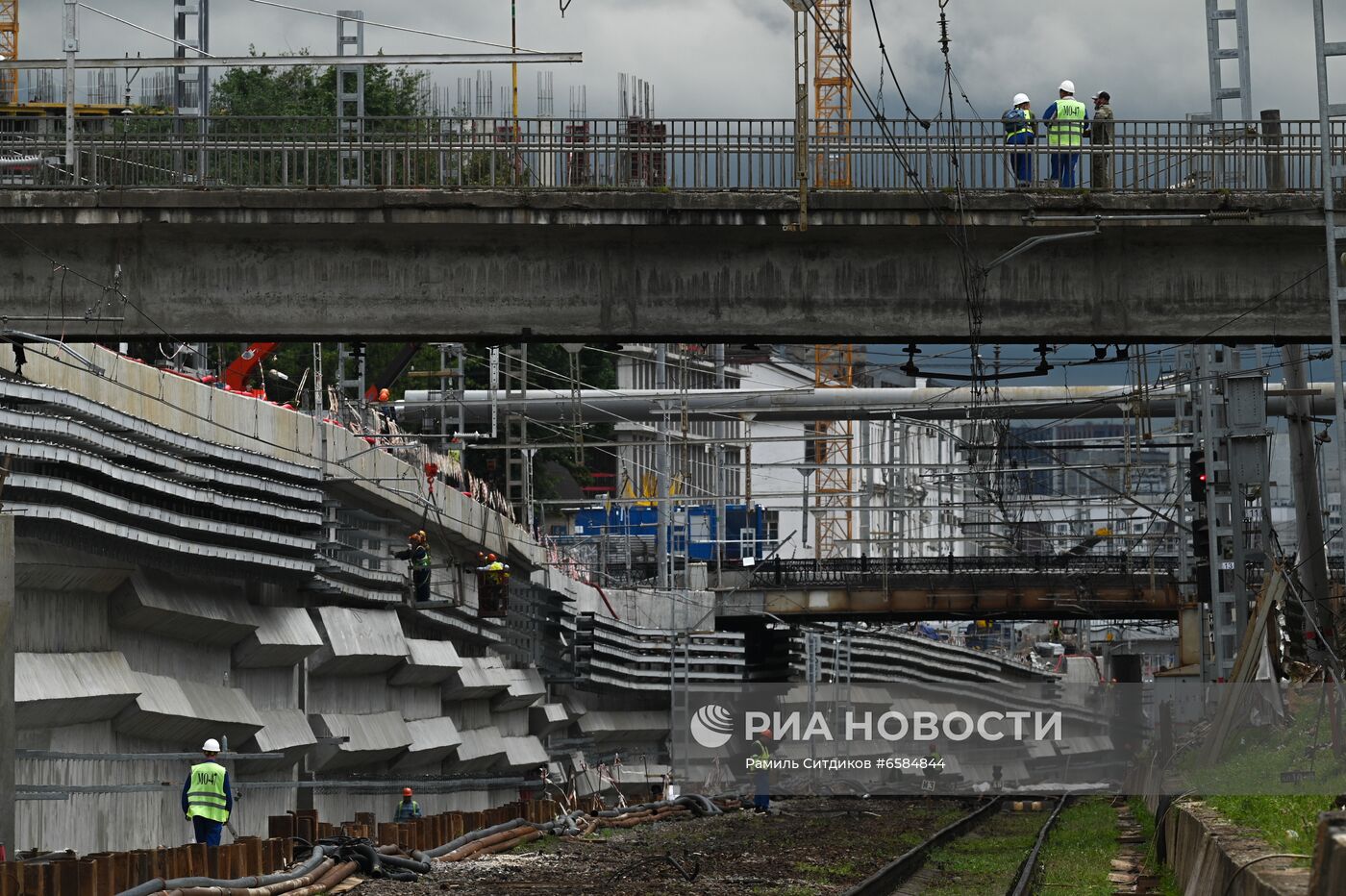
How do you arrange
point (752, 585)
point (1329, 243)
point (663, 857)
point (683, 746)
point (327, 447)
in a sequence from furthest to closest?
point (752, 585) → point (683, 746) → point (327, 447) → point (663, 857) → point (1329, 243)

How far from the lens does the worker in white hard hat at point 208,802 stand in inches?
902

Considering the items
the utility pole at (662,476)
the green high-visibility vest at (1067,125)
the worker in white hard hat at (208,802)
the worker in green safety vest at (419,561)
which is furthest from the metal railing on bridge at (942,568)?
the worker in white hard hat at (208,802)

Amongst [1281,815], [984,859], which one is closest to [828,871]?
[984,859]

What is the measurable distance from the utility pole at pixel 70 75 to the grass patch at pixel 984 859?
13.9 meters

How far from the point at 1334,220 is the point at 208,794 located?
1469 centimetres

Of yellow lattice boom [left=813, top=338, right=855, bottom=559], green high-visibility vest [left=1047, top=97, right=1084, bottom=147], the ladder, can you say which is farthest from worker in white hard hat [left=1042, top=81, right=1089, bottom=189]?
yellow lattice boom [left=813, top=338, right=855, bottom=559]

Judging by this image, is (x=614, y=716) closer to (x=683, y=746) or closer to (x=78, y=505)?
(x=683, y=746)

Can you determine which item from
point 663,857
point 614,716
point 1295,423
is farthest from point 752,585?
point 663,857

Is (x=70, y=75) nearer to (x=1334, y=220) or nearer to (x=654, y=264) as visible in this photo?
(x=654, y=264)

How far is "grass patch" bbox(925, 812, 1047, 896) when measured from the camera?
26.8m

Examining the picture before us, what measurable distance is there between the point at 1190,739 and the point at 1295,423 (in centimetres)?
605

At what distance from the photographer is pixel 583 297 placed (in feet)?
84.3

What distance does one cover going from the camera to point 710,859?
2980 centimetres

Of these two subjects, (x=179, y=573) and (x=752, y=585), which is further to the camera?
(x=752, y=585)
